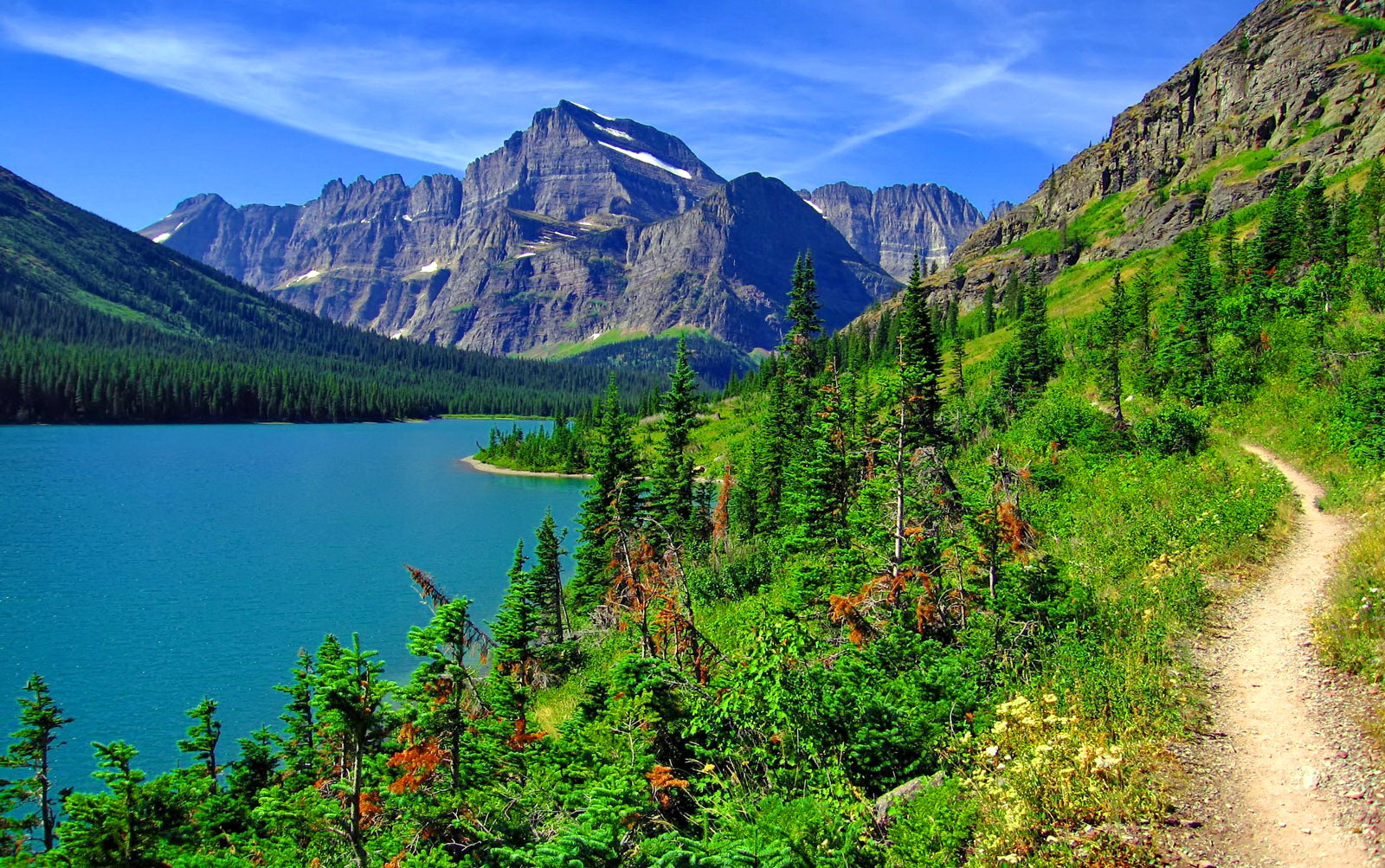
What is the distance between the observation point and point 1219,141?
14700 cm

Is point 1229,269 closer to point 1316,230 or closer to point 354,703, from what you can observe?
point 1316,230

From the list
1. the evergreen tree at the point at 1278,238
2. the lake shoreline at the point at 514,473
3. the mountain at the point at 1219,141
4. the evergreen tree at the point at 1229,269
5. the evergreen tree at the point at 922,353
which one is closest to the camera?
the evergreen tree at the point at 922,353

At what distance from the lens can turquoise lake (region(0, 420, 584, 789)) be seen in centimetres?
3044

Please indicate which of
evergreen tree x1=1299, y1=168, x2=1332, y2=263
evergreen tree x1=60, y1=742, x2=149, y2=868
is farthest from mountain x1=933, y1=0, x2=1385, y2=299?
evergreen tree x1=60, y1=742, x2=149, y2=868

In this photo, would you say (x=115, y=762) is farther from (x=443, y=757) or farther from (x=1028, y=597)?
(x=1028, y=597)

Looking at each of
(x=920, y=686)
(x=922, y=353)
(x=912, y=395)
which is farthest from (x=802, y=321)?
(x=920, y=686)

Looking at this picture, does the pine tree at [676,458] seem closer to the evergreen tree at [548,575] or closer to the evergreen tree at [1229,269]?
the evergreen tree at [548,575]

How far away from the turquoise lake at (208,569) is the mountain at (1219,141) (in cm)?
11501

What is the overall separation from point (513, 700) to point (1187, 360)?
36.7 metres

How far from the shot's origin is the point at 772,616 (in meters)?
14.0

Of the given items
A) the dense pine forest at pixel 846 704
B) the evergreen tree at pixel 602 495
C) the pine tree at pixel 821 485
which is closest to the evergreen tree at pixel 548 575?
the evergreen tree at pixel 602 495

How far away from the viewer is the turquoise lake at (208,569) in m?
30.4

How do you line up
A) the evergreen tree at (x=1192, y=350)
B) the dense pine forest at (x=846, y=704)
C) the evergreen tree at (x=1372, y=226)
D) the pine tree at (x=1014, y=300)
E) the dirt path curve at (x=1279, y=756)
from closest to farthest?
the dirt path curve at (x=1279, y=756)
the dense pine forest at (x=846, y=704)
the evergreen tree at (x=1192, y=350)
the evergreen tree at (x=1372, y=226)
the pine tree at (x=1014, y=300)

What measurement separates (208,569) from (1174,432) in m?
62.8
